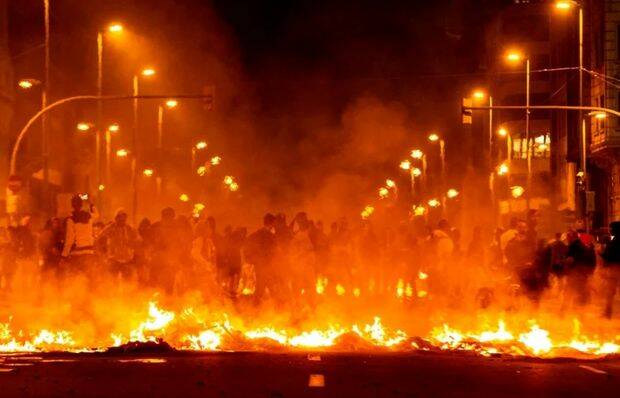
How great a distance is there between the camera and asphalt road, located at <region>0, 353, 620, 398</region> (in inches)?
342

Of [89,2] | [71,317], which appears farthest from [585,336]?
[89,2]

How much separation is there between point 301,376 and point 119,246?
945cm

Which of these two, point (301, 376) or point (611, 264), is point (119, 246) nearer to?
point (611, 264)

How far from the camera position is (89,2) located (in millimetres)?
70062

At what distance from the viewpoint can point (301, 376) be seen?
968 centimetres

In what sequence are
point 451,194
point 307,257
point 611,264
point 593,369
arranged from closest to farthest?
point 593,369, point 611,264, point 307,257, point 451,194

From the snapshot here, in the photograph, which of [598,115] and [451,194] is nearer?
→ [598,115]

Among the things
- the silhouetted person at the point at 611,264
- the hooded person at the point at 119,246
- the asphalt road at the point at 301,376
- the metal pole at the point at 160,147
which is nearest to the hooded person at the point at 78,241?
the hooded person at the point at 119,246

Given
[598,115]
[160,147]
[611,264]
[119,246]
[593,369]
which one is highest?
[598,115]

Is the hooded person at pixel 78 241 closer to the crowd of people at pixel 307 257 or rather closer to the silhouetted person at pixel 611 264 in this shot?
the crowd of people at pixel 307 257

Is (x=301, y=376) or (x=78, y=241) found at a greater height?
(x=78, y=241)

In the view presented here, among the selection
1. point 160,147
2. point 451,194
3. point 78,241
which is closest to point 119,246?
point 78,241

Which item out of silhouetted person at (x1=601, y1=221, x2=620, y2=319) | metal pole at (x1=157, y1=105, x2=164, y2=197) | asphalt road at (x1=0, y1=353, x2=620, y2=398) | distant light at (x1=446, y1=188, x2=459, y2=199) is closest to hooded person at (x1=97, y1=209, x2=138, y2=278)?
asphalt road at (x1=0, y1=353, x2=620, y2=398)

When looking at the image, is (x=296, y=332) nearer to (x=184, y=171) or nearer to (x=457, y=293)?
(x=457, y=293)
